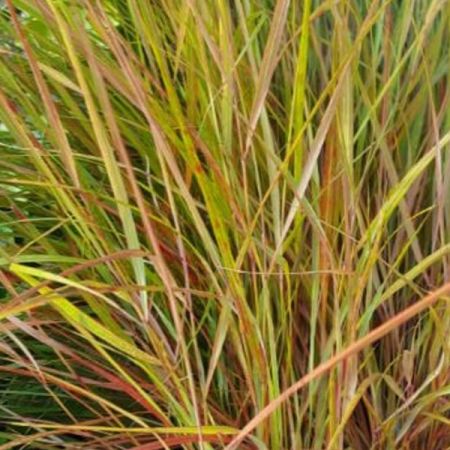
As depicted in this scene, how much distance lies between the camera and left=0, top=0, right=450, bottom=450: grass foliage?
49 centimetres

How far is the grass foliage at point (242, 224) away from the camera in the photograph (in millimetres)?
492

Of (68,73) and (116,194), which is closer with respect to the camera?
(116,194)

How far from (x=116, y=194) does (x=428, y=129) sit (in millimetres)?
248

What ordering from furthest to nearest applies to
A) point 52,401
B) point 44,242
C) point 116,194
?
1. point 52,401
2. point 44,242
3. point 116,194

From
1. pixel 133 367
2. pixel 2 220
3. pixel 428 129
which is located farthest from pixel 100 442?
pixel 428 129

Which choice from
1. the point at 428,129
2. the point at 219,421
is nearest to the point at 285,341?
the point at 219,421

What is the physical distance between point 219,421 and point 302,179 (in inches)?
7.6

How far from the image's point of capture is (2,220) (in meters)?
0.66

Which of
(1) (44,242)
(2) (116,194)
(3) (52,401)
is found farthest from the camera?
(3) (52,401)

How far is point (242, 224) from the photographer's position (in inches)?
19.8

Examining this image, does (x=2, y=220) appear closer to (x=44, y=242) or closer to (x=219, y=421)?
(x=44, y=242)

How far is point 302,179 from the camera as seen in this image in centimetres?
50

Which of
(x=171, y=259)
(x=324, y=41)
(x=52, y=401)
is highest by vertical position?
(x=324, y=41)

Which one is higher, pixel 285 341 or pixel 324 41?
pixel 324 41
